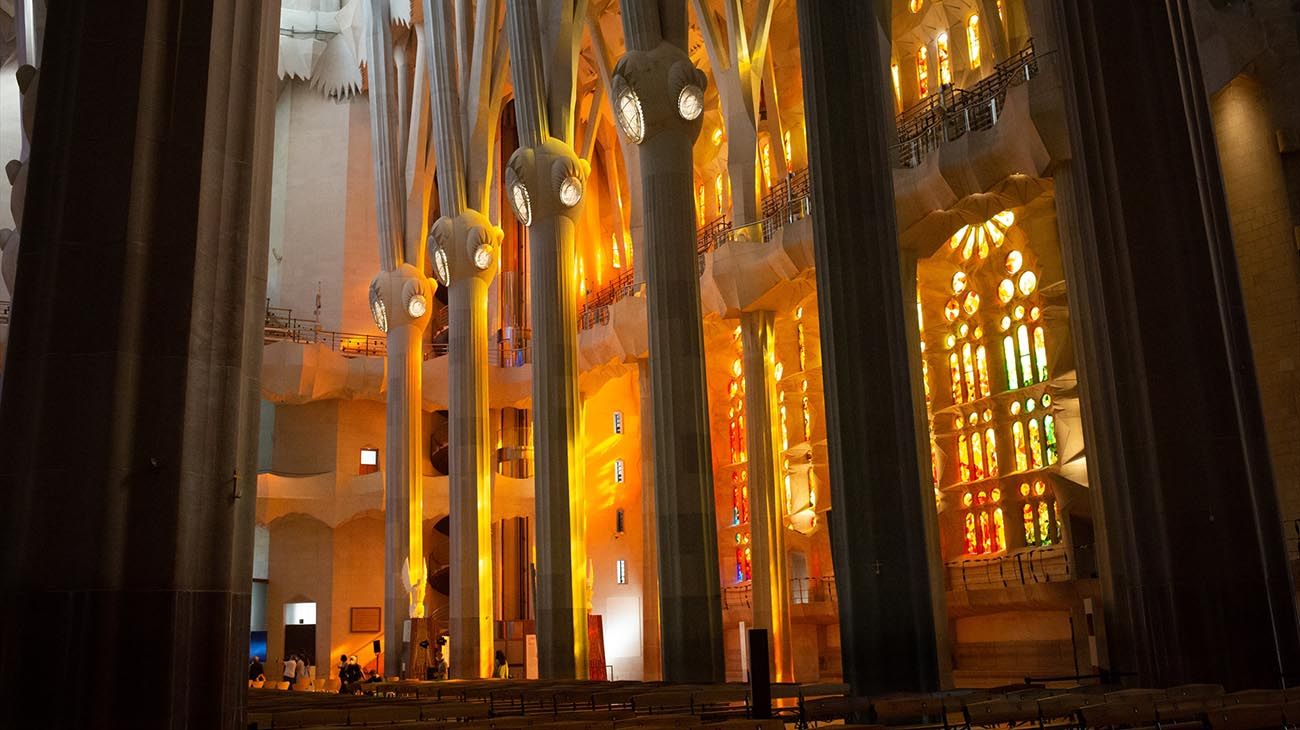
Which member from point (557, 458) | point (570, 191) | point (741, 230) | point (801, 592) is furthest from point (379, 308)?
point (801, 592)

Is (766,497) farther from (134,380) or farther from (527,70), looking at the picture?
(134,380)

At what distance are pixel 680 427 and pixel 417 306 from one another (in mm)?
13033

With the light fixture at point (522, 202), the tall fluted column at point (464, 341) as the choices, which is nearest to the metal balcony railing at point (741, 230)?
the light fixture at point (522, 202)

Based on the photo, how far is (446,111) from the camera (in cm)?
2417

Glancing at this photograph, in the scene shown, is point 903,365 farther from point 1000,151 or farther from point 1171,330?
point 1000,151

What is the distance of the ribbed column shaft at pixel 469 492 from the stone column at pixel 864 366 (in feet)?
39.9

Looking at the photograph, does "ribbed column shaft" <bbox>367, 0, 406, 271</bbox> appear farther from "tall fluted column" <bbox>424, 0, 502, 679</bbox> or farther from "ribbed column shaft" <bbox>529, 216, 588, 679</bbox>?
"ribbed column shaft" <bbox>529, 216, 588, 679</bbox>

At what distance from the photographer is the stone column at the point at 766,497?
68.5ft

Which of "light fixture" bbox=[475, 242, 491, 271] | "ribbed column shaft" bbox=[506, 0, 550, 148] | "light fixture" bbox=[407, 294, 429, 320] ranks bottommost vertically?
"light fixture" bbox=[407, 294, 429, 320]

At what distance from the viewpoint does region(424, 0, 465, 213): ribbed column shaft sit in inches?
949

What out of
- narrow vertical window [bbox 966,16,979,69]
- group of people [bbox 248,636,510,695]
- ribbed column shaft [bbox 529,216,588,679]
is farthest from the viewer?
narrow vertical window [bbox 966,16,979,69]

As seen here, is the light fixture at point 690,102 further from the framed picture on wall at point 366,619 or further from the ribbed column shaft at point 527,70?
the framed picture on wall at point 366,619

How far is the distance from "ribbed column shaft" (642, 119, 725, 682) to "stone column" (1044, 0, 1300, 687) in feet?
17.5

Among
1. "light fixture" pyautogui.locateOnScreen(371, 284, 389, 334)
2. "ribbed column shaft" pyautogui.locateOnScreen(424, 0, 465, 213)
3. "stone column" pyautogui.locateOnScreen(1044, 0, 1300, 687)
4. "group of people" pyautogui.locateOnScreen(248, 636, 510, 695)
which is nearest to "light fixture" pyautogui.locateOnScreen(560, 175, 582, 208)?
"ribbed column shaft" pyautogui.locateOnScreen(424, 0, 465, 213)
